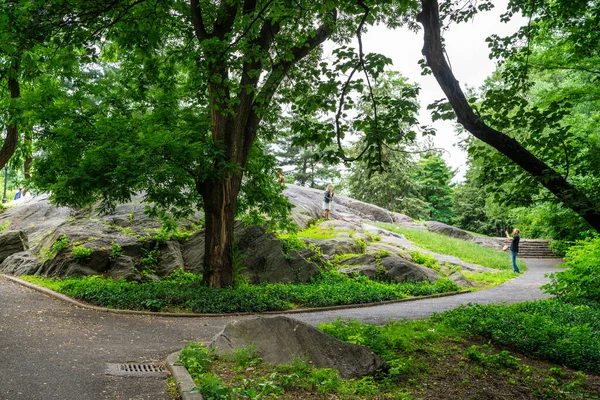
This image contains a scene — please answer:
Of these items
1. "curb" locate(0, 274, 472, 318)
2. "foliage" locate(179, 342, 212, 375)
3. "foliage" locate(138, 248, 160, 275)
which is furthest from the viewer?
"foliage" locate(138, 248, 160, 275)

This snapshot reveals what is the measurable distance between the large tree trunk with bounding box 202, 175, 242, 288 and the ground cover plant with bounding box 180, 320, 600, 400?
5143mm

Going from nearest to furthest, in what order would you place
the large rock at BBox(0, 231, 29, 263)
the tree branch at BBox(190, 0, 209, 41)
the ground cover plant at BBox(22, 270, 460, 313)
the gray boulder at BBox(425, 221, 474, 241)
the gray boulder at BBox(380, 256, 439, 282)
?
1. the ground cover plant at BBox(22, 270, 460, 313)
2. the tree branch at BBox(190, 0, 209, 41)
3. the large rock at BBox(0, 231, 29, 263)
4. the gray boulder at BBox(380, 256, 439, 282)
5. the gray boulder at BBox(425, 221, 474, 241)

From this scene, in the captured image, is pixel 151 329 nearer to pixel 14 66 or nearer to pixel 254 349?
pixel 254 349

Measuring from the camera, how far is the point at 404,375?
5.45 m

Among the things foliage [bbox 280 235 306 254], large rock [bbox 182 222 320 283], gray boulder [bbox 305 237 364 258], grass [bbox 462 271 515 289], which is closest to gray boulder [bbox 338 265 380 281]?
gray boulder [bbox 305 237 364 258]

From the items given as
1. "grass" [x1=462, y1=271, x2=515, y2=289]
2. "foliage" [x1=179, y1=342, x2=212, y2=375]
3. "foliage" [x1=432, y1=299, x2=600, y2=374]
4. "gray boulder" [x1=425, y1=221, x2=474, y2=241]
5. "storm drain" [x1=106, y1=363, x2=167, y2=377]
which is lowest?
"grass" [x1=462, y1=271, x2=515, y2=289]

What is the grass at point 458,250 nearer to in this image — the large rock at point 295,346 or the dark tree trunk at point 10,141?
the dark tree trunk at point 10,141

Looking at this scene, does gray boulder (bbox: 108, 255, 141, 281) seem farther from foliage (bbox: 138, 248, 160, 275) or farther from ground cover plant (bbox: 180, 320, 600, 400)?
ground cover plant (bbox: 180, 320, 600, 400)

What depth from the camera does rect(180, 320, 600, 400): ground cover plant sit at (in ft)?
15.4

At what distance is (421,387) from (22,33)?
6.46m

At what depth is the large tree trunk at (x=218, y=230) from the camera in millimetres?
11758

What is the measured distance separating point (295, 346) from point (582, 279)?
419 inches

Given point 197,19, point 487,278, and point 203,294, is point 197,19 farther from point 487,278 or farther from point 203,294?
point 487,278

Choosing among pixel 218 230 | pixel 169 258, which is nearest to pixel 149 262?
pixel 169 258
